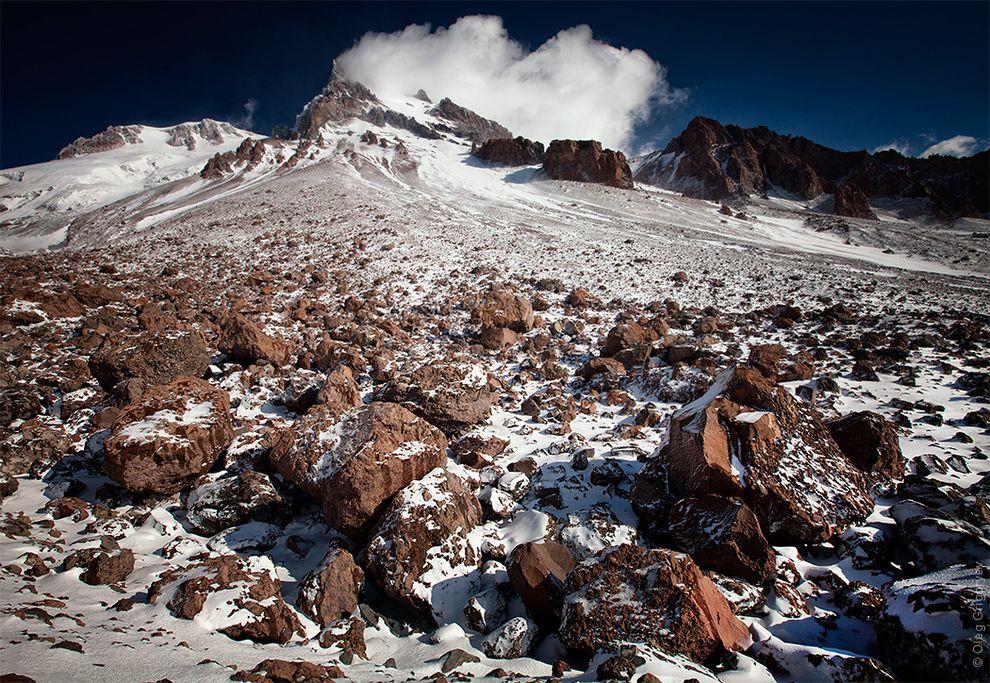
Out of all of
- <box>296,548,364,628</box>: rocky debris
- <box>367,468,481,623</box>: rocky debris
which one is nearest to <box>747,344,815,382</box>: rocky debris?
→ <box>367,468,481,623</box>: rocky debris

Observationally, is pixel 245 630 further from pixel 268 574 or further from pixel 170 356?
pixel 170 356

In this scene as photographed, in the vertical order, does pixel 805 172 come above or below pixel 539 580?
above

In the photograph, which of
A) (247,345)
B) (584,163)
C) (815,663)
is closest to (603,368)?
(815,663)

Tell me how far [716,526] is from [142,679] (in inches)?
208

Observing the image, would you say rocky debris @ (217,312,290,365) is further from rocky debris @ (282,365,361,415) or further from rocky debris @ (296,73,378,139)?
rocky debris @ (296,73,378,139)

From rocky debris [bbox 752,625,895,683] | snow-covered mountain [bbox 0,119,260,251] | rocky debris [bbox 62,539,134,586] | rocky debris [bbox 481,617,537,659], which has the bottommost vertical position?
rocky debris [bbox 62,539,134,586]

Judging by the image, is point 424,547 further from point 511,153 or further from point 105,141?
point 105,141

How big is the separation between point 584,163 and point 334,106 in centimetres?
7100

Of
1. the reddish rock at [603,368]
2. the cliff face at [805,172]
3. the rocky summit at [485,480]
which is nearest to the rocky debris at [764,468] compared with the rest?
the rocky summit at [485,480]

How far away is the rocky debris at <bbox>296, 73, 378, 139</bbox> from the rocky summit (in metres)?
72.3

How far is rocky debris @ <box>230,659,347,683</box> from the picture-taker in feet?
10.2

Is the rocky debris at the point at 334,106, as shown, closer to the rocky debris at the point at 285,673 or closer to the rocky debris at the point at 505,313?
the rocky debris at the point at 505,313

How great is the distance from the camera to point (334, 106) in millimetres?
97250

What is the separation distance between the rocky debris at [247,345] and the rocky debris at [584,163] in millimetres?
55227
